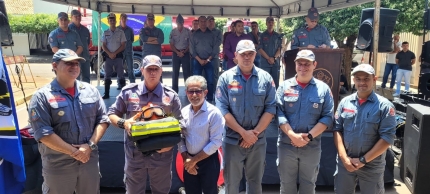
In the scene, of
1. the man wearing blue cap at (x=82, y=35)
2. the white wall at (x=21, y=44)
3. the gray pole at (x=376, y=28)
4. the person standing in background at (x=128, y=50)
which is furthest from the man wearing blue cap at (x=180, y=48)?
the white wall at (x=21, y=44)

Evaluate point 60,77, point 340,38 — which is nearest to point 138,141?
point 60,77

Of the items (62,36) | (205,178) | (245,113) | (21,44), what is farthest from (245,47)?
(21,44)

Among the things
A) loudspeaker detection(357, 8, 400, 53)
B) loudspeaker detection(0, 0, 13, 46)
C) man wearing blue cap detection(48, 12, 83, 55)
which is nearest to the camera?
loudspeaker detection(0, 0, 13, 46)

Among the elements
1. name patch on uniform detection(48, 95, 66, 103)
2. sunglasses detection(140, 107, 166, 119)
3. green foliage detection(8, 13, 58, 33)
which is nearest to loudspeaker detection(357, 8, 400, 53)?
Answer: sunglasses detection(140, 107, 166, 119)

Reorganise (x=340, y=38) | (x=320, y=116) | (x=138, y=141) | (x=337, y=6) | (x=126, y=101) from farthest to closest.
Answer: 1. (x=340, y=38)
2. (x=337, y=6)
3. (x=320, y=116)
4. (x=126, y=101)
5. (x=138, y=141)

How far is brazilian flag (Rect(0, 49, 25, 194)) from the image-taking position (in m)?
2.53

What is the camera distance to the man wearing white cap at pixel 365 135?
9.25 feet

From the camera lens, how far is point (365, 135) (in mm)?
2867

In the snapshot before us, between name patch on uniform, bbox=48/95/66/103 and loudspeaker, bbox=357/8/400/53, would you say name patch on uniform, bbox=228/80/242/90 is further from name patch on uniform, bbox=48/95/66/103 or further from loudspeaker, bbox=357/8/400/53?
loudspeaker, bbox=357/8/400/53

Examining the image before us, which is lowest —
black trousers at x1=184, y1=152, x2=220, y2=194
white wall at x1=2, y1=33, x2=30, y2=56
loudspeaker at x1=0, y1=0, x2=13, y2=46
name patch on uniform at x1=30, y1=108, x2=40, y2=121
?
black trousers at x1=184, y1=152, x2=220, y2=194

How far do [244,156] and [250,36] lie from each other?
14.3 feet

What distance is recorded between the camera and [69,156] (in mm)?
2660

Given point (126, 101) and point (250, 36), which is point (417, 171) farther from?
point (250, 36)

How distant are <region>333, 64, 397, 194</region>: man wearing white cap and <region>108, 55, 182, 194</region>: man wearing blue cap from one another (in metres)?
1.43
